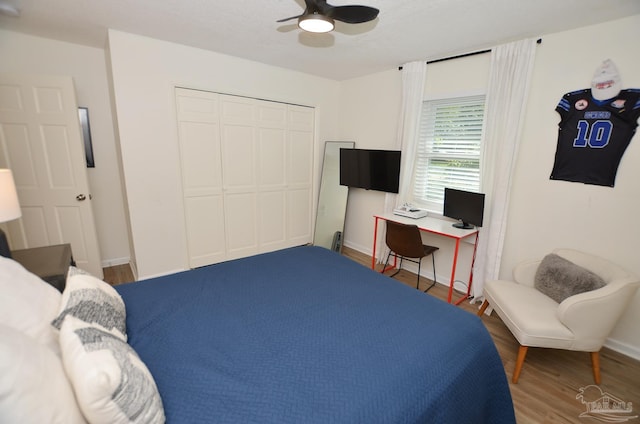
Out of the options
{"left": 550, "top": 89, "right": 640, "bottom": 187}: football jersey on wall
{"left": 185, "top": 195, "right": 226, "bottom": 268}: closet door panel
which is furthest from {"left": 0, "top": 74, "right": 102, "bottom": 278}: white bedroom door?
{"left": 550, "top": 89, "right": 640, "bottom": 187}: football jersey on wall

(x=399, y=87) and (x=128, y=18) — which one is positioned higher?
(x=128, y=18)

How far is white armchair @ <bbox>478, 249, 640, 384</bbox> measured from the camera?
5.88 ft

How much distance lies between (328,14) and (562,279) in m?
2.52

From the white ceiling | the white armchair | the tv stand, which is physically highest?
the white ceiling

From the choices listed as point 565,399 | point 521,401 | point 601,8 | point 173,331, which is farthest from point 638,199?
point 173,331

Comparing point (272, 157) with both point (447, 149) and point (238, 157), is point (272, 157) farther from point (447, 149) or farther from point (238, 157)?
point (447, 149)

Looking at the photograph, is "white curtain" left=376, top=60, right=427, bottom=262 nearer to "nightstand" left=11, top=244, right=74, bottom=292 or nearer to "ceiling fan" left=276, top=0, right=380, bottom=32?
"ceiling fan" left=276, top=0, right=380, bottom=32

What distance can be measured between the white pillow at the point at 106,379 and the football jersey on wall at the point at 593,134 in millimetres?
3158

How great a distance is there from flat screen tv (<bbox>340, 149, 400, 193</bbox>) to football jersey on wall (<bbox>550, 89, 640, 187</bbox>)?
154 cm

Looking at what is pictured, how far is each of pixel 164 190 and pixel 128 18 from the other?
1552mm

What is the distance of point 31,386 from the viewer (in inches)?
27.3

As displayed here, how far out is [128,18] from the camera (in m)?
2.32

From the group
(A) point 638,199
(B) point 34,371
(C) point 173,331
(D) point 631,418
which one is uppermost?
(A) point 638,199

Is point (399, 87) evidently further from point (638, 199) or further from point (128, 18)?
point (128, 18)
